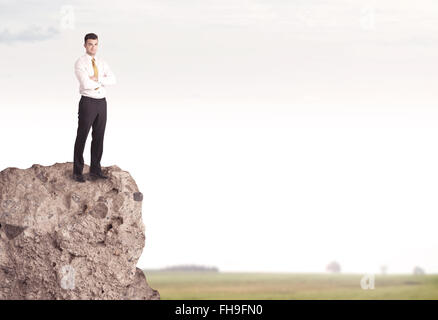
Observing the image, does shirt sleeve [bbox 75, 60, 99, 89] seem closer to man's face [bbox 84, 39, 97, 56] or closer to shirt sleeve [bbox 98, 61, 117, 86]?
shirt sleeve [bbox 98, 61, 117, 86]

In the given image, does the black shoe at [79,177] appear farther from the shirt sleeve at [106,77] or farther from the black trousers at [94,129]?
the shirt sleeve at [106,77]

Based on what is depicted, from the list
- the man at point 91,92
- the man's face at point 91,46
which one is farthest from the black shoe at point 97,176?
the man's face at point 91,46

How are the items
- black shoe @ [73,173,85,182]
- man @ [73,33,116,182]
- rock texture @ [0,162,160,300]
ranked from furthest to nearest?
black shoe @ [73,173,85,182], man @ [73,33,116,182], rock texture @ [0,162,160,300]

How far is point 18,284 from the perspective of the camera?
1077 centimetres

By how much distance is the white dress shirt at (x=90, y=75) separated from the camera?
1069 centimetres

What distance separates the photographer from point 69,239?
1063cm

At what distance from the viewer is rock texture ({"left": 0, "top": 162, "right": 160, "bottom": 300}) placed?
1062cm

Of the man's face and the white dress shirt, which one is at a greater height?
the man's face

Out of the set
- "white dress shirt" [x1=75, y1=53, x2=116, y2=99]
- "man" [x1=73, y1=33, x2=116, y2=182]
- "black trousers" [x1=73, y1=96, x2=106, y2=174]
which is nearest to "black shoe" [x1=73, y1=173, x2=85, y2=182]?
"black trousers" [x1=73, y1=96, x2=106, y2=174]

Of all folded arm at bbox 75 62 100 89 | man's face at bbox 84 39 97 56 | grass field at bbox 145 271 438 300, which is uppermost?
man's face at bbox 84 39 97 56

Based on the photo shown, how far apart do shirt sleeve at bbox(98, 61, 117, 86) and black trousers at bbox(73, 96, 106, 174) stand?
24 centimetres
